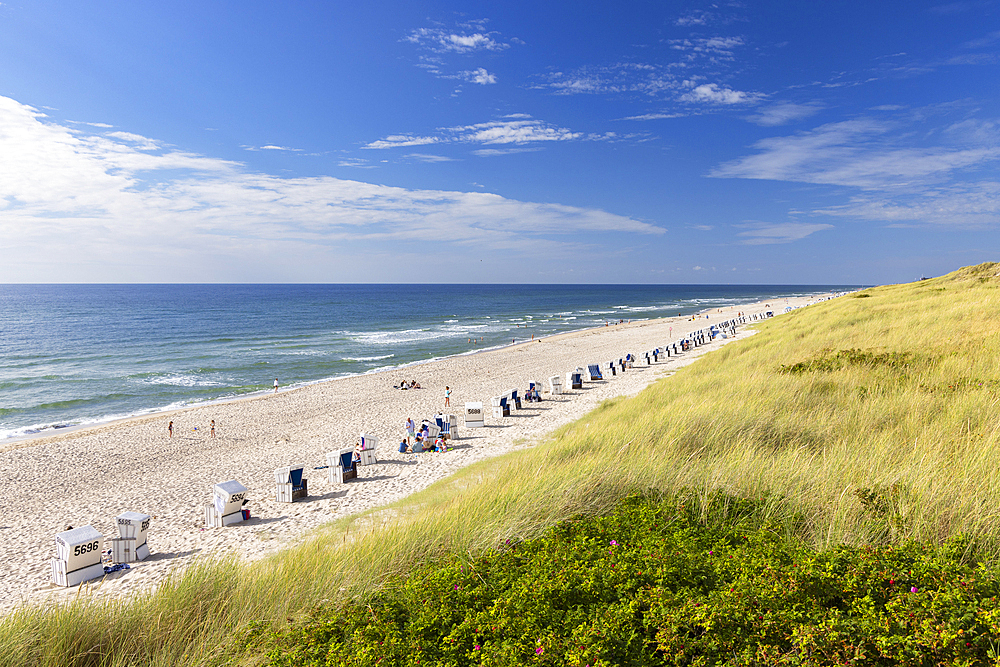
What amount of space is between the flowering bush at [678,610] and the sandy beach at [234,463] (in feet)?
15.3

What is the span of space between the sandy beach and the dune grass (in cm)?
234

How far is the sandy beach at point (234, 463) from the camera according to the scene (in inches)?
419

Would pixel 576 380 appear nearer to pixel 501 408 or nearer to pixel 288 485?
pixel 501 408

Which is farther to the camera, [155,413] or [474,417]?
[155,413]

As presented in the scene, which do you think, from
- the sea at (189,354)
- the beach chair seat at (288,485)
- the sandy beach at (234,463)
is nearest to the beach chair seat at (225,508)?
the sandy beach at (234,463)

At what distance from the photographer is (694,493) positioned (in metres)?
4.89

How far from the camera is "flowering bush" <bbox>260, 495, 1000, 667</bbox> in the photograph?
256cm

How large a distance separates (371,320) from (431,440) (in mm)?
63481

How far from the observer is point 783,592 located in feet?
9.62

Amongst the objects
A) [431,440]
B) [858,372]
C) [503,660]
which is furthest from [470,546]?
[431,440]

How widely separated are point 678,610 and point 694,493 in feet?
7.05

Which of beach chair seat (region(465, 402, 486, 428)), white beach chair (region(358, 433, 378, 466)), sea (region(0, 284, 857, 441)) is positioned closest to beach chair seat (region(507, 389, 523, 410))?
beach chair seat (region(465, 402, 486, 428))

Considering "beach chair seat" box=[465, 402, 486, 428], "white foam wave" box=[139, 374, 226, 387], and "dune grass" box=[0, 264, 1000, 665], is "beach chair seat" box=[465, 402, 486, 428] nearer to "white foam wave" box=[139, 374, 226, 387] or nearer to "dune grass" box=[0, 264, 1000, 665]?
"dune grass" box=[0, 264, 1000, 665]

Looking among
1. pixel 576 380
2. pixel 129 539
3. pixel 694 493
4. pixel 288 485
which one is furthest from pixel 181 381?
pixel 694 493
